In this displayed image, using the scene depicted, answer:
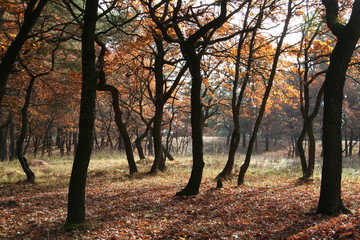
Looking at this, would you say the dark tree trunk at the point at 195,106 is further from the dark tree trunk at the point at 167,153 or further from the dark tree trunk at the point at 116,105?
the dark tree trunk at the point at 167,153

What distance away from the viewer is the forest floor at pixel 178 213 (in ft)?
18.8

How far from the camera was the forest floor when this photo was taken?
18.8 ft

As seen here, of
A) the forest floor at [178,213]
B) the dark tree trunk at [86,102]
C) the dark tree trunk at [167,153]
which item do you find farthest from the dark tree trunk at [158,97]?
the dark tree trunk at [86,102]

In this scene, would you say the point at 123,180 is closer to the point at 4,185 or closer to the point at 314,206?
the point at 4,185

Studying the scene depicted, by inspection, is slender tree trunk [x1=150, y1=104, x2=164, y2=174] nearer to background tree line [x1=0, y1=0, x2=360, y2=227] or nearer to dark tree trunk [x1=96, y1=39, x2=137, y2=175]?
background tree line [x1=0, y1=0, x2=360, y2=227]

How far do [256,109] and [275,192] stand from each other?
3094 centimetres

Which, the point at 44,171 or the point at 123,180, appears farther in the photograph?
the point at 44,171

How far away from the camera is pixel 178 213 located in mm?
7480

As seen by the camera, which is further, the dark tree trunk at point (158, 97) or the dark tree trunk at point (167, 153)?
the dark tree trunk at point (167, 153)

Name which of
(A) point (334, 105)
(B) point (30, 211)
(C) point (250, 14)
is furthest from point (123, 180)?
(A) point (334, 105)

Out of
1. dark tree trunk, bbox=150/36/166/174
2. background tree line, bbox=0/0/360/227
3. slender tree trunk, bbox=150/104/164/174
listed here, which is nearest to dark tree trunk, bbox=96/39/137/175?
background tree line, bbox=0/0/360/227

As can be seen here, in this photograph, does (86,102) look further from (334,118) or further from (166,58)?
(166,58)

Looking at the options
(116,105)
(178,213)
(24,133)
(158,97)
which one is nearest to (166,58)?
(158,97)

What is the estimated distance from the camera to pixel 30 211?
7828 millimetres
